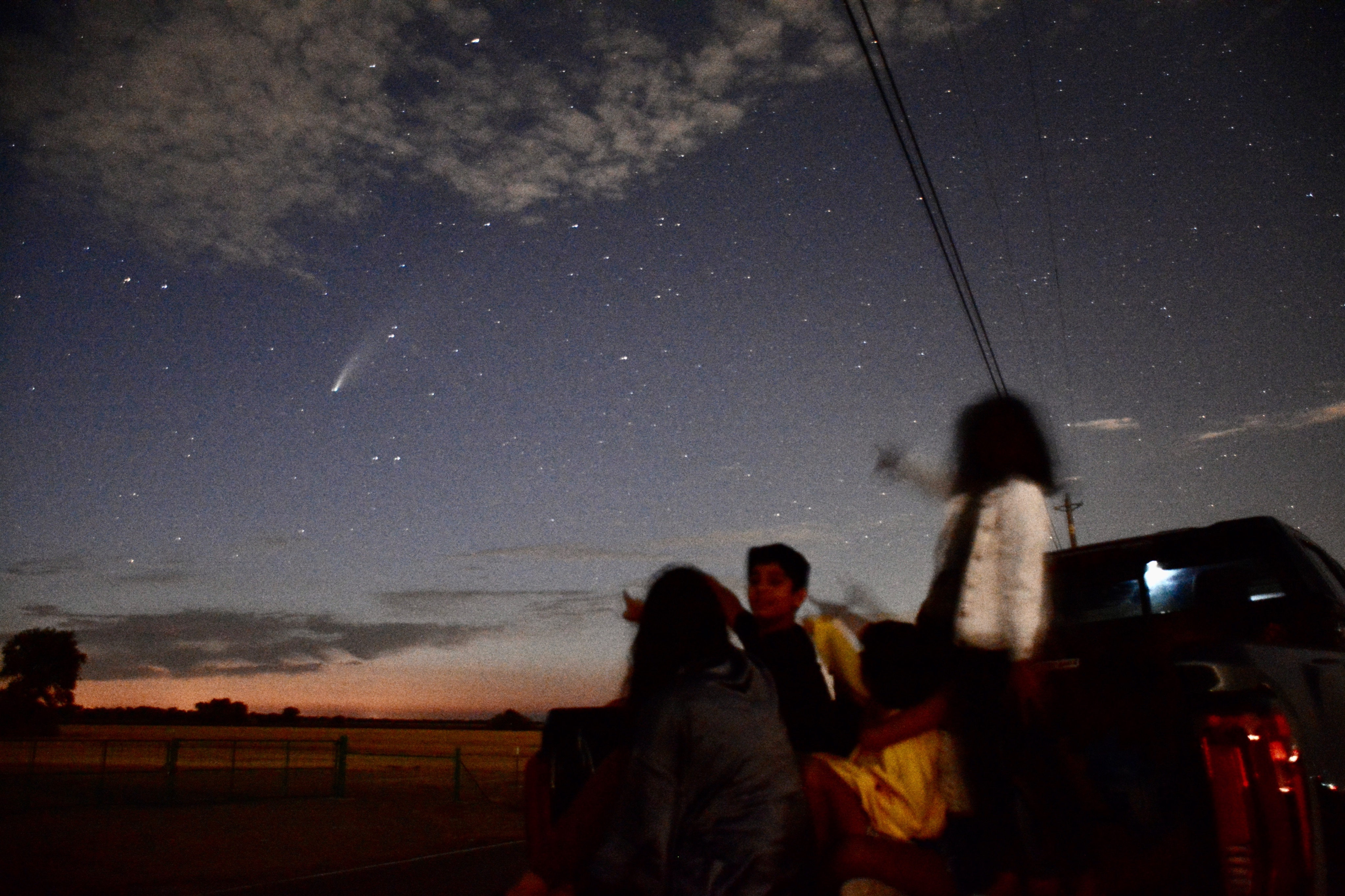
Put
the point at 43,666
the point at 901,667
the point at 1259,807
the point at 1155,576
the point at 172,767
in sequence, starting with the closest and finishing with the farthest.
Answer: the point at 1259,807 → the point at 901,667 → the point at 1155,576 → the point at 172,767 → the point at 43,666

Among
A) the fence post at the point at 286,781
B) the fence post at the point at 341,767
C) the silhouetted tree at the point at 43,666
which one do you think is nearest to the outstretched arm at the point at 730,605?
the fence post at the point at 341,767

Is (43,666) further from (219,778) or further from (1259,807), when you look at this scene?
(1259,807)

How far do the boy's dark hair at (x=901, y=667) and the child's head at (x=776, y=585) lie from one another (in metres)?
0.51

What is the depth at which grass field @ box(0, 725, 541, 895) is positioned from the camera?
10.5 m

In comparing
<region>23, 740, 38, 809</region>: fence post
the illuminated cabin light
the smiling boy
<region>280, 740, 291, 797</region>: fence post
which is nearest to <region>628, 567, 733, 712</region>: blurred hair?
the smiling boy

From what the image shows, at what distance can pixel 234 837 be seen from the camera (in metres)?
14.6

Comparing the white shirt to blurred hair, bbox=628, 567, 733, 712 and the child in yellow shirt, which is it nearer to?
the child in yellow shirt

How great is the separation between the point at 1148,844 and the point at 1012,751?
350 mm

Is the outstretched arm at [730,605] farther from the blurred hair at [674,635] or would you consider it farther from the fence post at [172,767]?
the fence post at [172,767]

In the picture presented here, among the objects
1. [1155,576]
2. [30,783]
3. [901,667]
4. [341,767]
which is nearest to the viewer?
[901,667]

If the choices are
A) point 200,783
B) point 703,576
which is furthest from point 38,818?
point 703,576

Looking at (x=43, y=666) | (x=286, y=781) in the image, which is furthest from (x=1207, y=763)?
(x=43, y=666)

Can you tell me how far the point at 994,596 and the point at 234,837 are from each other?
15497mm

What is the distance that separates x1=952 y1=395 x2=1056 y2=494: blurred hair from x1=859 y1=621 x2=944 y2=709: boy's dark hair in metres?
0.71
